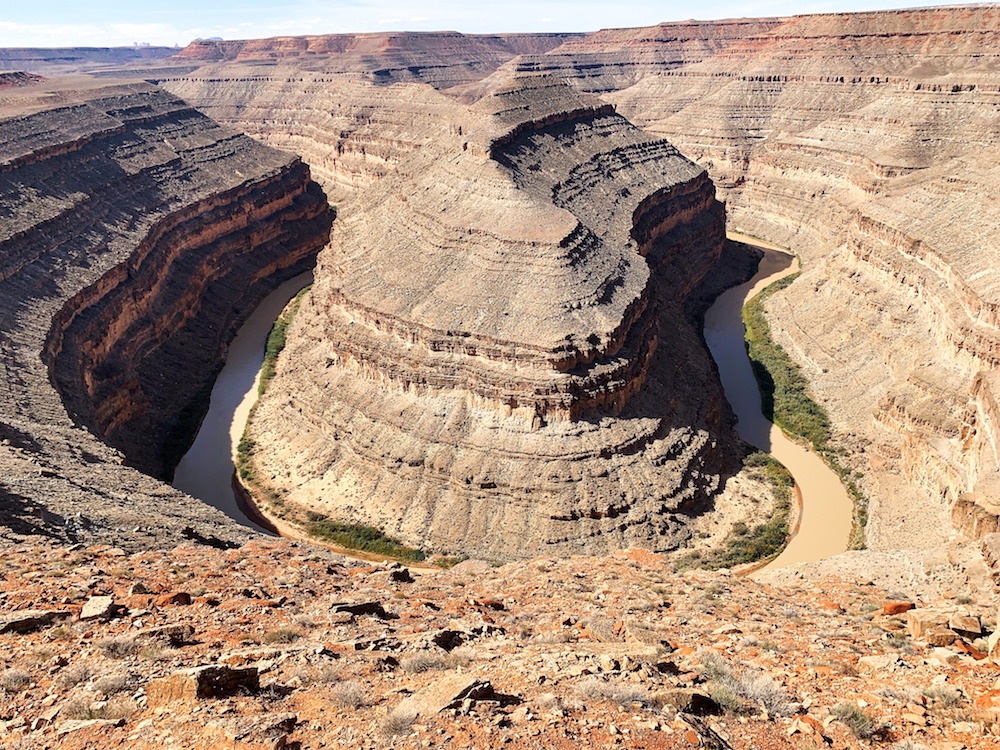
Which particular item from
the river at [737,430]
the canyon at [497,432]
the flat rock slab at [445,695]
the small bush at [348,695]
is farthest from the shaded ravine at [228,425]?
the flat rock slab at [445,695]

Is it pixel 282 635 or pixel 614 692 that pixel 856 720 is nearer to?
pixel 614 692

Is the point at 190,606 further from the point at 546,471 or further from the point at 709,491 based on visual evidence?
the point at 709,491

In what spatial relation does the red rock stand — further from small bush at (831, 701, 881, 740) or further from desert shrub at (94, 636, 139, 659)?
small bush at (831, 701, 881, 740)

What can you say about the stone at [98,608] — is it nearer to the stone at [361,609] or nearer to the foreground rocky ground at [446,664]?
the foreground rocky ground at [446,664]

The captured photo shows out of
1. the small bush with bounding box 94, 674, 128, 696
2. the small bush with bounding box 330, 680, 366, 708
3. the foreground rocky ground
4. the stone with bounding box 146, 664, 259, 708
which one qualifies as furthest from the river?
the stone with bounding box 146, 664, 259, 708

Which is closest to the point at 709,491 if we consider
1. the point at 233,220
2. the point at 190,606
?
the point at 190,606
